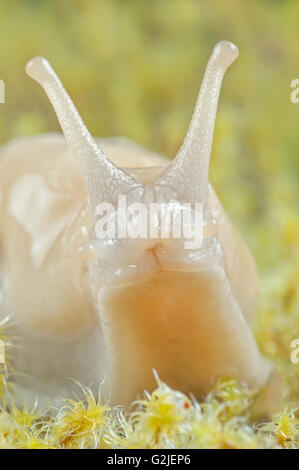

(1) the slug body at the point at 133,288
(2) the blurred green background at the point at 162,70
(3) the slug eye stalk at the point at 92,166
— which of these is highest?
(2) the blurred green background at the point at 162,70

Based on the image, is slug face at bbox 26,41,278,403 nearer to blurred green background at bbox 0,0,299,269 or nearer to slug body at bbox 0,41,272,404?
slug body at bbox 0,41,272,404

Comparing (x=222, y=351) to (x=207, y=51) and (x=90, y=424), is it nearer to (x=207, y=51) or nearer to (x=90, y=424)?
(x=90, y=424)

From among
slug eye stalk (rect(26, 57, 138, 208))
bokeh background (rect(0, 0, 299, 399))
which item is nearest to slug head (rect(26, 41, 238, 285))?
slug eye stalk (rect(26, 57, 138, 208))

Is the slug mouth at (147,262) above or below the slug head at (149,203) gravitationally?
below

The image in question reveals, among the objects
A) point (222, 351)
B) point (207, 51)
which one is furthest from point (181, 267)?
point (207, 51)

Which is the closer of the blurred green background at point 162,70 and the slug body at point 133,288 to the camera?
the slug body at point 133,288

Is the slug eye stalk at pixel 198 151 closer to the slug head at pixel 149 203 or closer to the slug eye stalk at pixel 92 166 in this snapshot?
the slug head at pixel 149 203

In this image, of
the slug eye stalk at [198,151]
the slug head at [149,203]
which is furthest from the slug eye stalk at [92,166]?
the slug eye stalk at [198,151]

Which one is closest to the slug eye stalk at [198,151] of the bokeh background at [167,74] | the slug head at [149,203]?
the slug head at [149,203]
